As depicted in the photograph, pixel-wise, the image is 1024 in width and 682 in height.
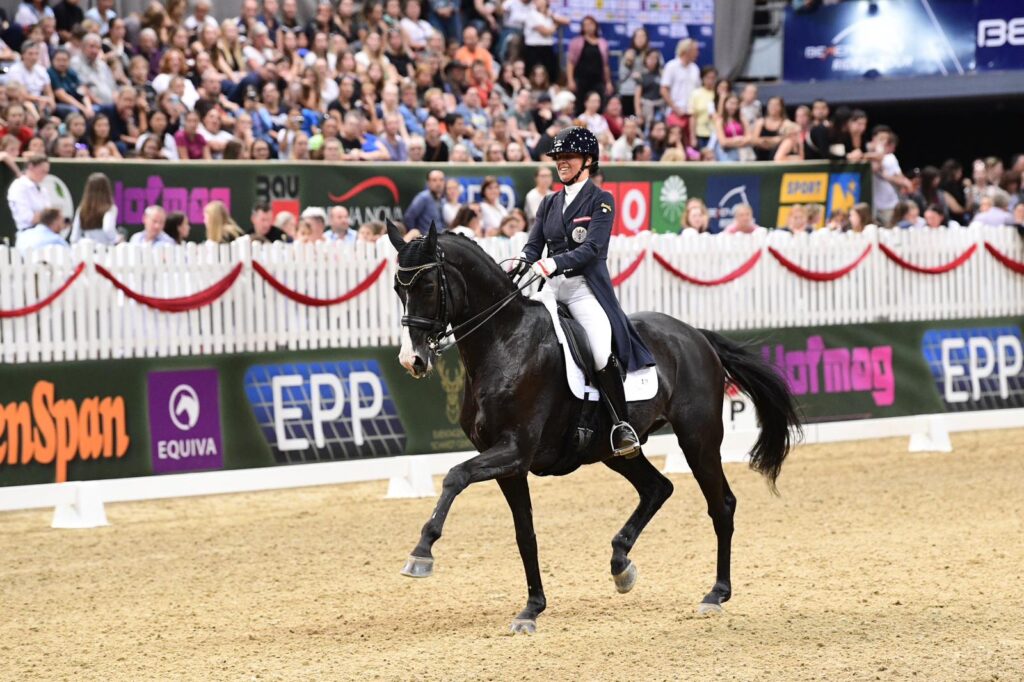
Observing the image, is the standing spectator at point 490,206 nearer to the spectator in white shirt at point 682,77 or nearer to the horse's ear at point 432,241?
the spectator in white shirt at point 682,77

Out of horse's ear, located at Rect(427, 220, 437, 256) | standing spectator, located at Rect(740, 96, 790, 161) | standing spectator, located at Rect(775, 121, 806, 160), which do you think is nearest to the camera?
horse's ear, located at Rect(427, 220, 437, 256)

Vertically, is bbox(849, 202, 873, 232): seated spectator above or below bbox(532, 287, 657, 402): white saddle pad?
above

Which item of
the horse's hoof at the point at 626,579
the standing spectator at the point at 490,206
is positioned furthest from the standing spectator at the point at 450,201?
the horse's hoof at the point at 626,579

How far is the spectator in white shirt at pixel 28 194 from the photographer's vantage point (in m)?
15.1

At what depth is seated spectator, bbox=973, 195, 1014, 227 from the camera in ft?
66.6

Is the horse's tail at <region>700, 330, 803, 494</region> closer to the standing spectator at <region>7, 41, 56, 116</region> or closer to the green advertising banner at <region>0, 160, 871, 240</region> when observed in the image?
the green advertising banner at <region>0, 160, 871, 240</region>

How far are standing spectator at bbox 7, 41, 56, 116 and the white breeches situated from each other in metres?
10.2

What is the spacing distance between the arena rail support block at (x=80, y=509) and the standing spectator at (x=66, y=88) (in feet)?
19.7

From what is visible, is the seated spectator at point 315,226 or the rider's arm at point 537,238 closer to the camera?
the rider's arm at point 537,238

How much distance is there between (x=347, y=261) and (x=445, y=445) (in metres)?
2.03

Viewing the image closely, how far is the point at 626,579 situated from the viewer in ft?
30.7

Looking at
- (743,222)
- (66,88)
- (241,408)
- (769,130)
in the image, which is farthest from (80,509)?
(769,130)

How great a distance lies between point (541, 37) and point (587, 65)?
2.96 feet

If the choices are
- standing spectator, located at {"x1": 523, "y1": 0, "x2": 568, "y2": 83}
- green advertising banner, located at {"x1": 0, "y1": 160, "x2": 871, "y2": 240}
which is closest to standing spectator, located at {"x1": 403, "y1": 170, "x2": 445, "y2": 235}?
green advertising banner, located at {"x1": 0, "y1": 160, "x2": 871, "y2": 240}
